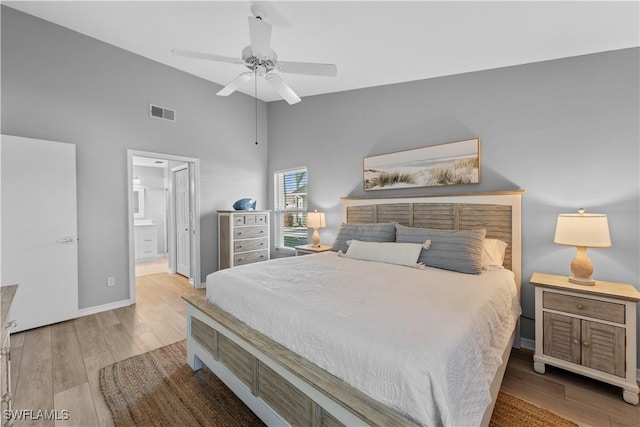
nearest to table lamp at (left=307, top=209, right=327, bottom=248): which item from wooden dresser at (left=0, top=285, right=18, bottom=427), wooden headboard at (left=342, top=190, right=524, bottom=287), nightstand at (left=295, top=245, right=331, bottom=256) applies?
nightstand at (left=295, top=245, right=331, bottom=256)

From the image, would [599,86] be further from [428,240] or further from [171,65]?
[171,65]

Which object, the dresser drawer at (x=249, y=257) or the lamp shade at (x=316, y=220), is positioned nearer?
the lamp shade at (x=316, y=220)

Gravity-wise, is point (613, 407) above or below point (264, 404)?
below

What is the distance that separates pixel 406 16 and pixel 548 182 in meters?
1.97

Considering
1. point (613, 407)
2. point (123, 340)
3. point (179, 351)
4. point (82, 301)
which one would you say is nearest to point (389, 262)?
point (613, 407)

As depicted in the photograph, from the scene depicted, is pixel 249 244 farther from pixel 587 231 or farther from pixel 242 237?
pixel 587 231

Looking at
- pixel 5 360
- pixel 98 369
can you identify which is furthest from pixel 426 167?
pixel 98 369

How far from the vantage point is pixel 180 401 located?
1.88m

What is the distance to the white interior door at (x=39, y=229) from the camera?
2.79 metres

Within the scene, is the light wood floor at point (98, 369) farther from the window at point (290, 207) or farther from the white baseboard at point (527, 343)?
the window at point (290, 207)

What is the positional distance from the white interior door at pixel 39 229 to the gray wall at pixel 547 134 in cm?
381

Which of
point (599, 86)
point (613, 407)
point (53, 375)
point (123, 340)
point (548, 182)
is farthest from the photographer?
point (123, 340)

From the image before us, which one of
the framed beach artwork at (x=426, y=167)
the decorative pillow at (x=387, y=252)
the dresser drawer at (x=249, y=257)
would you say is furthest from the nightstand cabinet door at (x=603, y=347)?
the dresser drawer at (x=249, y=257)

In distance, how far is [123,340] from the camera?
8.98 feet
